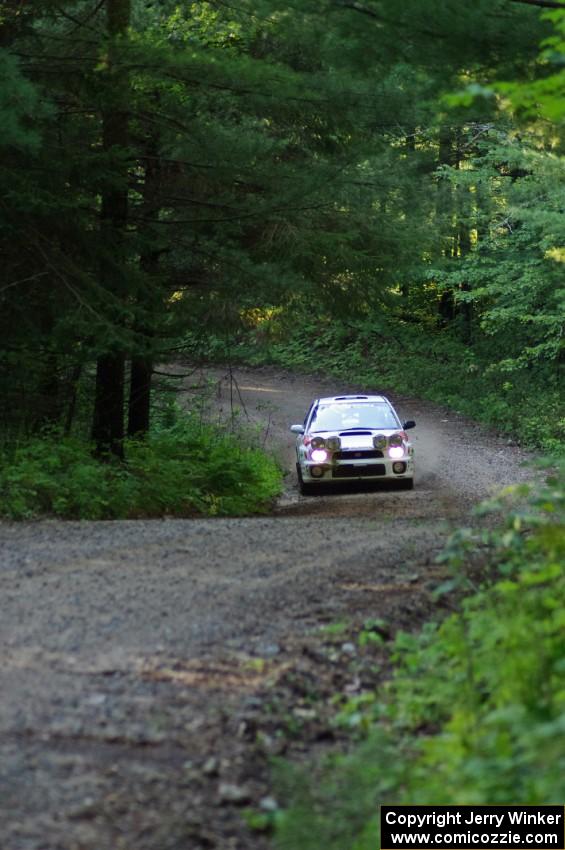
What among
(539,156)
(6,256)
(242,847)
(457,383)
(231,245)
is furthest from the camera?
(457,383)

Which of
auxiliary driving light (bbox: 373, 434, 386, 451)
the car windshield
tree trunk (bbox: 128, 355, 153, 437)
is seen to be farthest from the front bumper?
tree trunk (bbox: 128, 355, 153, 437)

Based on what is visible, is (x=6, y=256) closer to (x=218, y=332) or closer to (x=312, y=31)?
(x=218, y=332)

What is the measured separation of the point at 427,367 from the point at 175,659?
3152 cm

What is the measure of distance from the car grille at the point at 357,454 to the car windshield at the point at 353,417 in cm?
54

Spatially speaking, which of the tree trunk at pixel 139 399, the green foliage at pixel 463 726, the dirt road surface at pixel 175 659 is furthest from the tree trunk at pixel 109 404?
the green foliage at pixel 463 726

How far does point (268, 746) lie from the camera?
5.55 metres

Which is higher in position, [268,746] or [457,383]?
[457,383]

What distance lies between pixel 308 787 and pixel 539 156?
22.3 m

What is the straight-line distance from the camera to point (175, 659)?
6773mm

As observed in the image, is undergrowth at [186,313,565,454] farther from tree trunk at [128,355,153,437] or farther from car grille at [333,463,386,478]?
car grille at [333,463,386,478]

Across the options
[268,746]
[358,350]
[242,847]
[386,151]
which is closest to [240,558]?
[268,746]

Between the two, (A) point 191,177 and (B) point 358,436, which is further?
(B) point 358,436

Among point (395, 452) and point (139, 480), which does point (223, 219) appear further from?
point (395, 452)

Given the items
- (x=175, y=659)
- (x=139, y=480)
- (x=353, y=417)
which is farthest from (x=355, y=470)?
(x=175, y=659)
